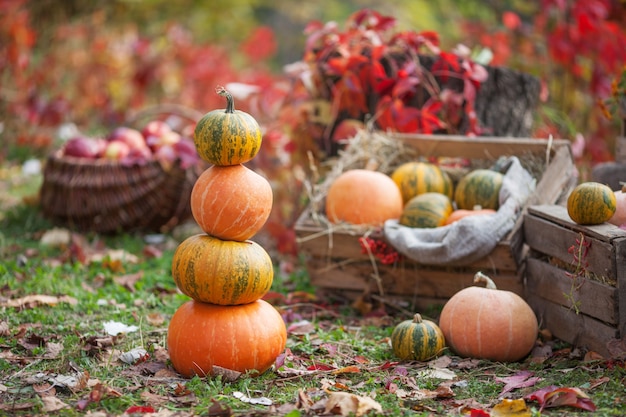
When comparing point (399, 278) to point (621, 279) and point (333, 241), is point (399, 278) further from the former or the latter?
point (621, 279)

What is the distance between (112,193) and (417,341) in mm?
2917

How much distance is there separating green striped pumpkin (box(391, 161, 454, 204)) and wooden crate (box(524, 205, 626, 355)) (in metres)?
0.71

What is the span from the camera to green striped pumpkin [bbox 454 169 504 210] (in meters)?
4.14

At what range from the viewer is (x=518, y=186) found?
164 inches

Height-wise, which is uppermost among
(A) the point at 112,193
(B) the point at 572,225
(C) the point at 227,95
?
(C) the point at 227,95

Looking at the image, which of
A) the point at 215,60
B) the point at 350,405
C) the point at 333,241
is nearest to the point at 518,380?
the point at 350,405

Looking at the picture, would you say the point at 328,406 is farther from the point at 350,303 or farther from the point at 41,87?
the point at 41,87

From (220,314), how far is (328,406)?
2.06ft

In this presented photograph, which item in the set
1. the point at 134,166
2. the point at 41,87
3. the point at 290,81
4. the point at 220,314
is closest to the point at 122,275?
the point at 134,166

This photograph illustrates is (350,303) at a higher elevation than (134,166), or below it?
below

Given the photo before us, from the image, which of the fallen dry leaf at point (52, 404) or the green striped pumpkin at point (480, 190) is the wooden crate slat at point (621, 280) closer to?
the green striped pumpkin at point (480, 190)

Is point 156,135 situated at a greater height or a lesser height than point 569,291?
greater

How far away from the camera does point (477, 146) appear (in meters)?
4.57

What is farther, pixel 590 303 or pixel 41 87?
pixel 41 87
